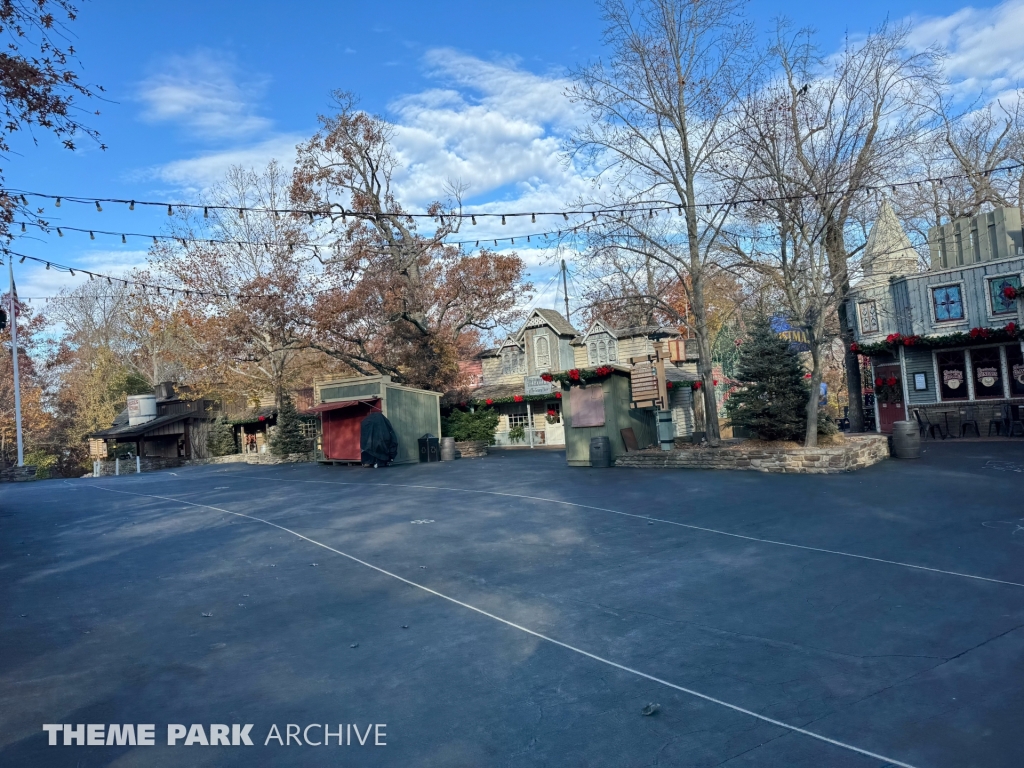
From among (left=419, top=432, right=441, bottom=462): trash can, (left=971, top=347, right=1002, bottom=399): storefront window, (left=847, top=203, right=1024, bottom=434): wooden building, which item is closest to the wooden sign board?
(left=847, top=203, right=1024, bottom=434): wooden building

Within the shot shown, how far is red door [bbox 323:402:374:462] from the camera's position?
24938 millimetres

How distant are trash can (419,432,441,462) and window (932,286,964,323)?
685 inches

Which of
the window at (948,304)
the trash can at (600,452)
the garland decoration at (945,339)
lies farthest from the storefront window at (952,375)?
the trash can at (600,452)

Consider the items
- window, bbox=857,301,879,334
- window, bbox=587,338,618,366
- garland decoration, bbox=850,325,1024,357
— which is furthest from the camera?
window, bbox=587,338,618,366

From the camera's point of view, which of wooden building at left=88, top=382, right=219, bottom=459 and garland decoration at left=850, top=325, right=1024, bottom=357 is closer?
garland decoration at left=850, top=325, right=1024, bottom=357

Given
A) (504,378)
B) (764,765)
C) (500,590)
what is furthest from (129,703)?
(504,378)

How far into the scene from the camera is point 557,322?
121ft

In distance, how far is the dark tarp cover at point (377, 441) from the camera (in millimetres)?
23031

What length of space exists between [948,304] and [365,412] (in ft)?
64.8

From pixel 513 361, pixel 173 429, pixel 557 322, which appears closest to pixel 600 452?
pixel 557 322

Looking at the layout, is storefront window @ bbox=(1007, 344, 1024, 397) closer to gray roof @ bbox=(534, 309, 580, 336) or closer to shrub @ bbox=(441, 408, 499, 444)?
gray roof @ bbox=(534, 309, 580, 336)

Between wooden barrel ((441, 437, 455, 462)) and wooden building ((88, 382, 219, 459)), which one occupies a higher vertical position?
wooden building ((88, 382, 219, 459))

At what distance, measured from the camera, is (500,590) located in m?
7.51

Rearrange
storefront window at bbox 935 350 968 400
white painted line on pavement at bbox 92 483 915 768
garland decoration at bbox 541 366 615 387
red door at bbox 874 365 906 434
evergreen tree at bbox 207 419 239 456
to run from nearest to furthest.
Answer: white painted line on pavement at bbox 92 483 915 768 < garland decoration at bbox 541 366 615 387 < storefront window at bbox 935 350 968 400 < red door at bbox 874 365 906 434 < evergreen tree at bbox 207 419 239 456
